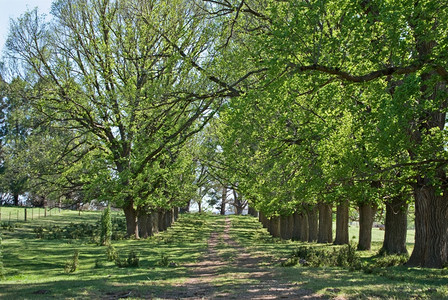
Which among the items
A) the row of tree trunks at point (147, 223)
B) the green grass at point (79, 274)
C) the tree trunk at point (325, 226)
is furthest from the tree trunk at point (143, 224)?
the tree trunk at point (325, 226)

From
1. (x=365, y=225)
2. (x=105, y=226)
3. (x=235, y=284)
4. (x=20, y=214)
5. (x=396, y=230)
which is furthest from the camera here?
(x=20, y=214)

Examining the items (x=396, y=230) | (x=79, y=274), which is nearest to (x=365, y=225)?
(x=396, y=230)

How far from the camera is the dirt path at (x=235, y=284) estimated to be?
Result: 912 centimetres

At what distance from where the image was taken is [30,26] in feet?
78.2

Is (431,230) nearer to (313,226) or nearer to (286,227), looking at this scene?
(313,226)

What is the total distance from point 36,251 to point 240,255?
9.30 metres

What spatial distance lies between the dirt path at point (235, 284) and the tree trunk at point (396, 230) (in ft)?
19.6

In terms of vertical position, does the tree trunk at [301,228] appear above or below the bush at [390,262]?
below

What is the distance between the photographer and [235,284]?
1098cm

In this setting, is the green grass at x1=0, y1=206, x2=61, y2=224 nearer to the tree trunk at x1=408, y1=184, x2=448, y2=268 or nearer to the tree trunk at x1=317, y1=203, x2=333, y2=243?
the tree trunk at x1=317, y1=203, x2=333, y2=243

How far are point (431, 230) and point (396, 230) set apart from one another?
15.8ft

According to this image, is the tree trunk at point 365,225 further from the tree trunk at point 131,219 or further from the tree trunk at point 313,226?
the tree trunk at point 131,219

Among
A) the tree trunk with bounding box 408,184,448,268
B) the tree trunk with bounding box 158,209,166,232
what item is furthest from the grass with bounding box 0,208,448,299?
the tree trunk with bounding box 158,209,166,232

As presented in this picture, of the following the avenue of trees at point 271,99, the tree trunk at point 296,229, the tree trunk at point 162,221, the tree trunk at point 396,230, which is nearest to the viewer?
the avenue of trees at point 271,99
